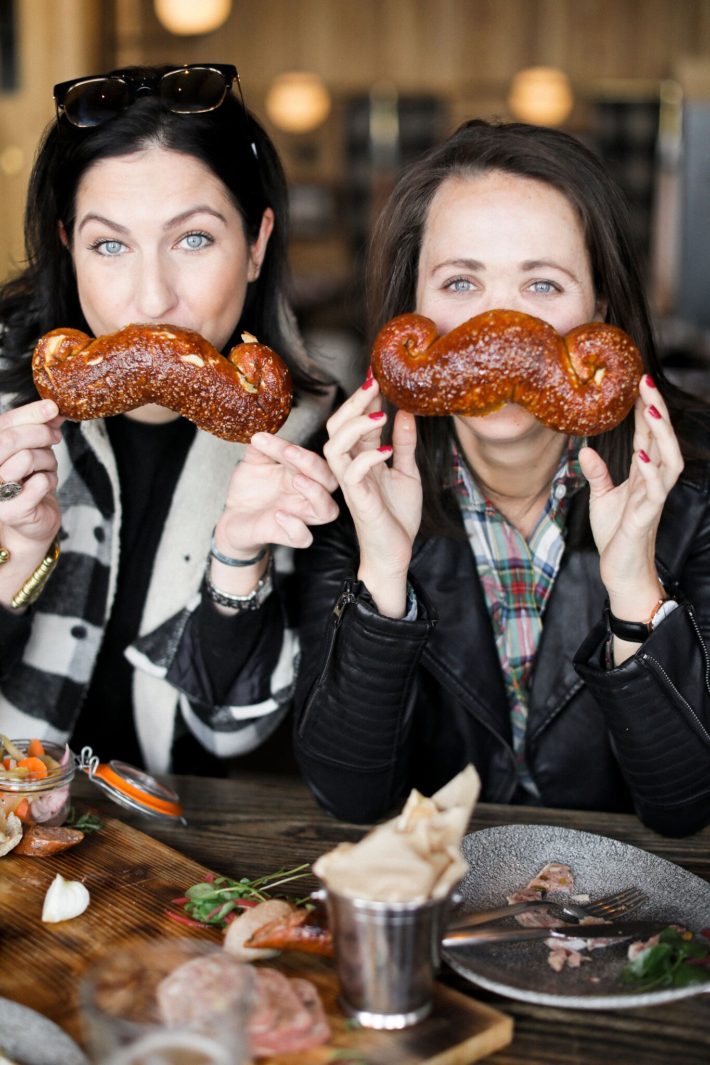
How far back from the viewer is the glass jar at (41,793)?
1745mm

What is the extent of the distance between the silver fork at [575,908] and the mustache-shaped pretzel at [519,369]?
0.77 meters

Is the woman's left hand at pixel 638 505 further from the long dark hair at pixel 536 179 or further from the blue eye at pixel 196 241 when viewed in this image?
the blue eye at pixel 196 241

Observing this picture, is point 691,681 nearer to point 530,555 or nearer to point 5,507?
point 530,555

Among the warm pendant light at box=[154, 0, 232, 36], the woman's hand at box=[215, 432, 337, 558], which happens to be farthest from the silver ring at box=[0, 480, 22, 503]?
the warm pendant light at box=[154, 0, 232, 36]

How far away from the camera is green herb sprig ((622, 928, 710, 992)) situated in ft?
4.48

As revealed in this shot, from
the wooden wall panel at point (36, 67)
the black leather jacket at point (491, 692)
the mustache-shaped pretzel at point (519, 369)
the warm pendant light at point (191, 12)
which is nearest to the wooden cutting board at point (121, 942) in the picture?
the black leather jacket at point (491, 692)

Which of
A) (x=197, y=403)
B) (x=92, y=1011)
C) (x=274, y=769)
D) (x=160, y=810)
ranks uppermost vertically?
(x=197, y=403)

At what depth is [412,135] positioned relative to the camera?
11.5m

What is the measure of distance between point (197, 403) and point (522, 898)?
1013 mm

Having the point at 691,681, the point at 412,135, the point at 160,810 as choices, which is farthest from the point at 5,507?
the point at 412,135

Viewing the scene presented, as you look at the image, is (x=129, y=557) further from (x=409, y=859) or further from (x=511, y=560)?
(x=409, y=859)

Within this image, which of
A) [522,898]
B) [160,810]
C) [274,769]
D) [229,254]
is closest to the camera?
[522,898]

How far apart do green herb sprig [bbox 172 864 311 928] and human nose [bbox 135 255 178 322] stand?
1.05m

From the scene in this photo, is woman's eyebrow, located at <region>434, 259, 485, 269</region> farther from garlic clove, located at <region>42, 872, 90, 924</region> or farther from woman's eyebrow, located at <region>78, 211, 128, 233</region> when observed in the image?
garlic clove, located at <region>42, 872, 90, 924</region>
